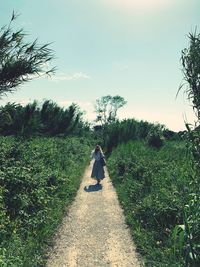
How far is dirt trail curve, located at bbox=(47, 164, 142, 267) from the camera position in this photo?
22.7ft

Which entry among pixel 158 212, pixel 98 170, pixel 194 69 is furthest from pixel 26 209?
pixel 98 170

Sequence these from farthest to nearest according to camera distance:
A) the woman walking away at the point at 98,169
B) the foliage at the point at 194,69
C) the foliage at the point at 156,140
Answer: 1. the foliage at the point at 156,140
2. the woman walking away at the point at 98,169
3. the foliage at the point at 194,69

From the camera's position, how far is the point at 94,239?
8305 millimetres

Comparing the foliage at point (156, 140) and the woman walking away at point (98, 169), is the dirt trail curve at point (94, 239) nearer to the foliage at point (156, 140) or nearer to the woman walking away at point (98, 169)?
the woman walking away at point (98, 169)

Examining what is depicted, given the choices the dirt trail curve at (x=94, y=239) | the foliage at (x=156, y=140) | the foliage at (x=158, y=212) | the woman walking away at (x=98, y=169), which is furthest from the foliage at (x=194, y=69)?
the foliage at (x=156, y=140)

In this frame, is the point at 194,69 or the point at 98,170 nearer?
the point at 194,69

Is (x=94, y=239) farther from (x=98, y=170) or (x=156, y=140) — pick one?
(x=156, y=140)

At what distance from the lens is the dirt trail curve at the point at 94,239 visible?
693 cm

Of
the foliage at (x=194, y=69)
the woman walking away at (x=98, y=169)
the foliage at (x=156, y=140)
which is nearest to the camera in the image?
the foliage at (x=194, y=69)

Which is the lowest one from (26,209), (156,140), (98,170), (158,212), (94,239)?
(94,239)

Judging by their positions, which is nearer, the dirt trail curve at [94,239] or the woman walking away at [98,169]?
the dirt trail curve at [94,239]

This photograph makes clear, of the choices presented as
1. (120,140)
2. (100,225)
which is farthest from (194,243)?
(120,140)

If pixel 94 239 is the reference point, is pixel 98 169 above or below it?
above

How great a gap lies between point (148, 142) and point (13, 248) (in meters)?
26.3
